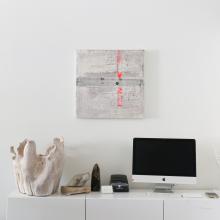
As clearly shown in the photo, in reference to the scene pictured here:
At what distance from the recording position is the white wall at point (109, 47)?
2979 mm

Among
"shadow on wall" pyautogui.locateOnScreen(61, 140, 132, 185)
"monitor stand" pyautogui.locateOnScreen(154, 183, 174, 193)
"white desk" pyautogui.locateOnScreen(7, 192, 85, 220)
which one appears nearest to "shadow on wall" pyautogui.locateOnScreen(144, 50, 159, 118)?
"shadow on wall" pyautogui.locateOnScreen(61, 140, 132, 185)

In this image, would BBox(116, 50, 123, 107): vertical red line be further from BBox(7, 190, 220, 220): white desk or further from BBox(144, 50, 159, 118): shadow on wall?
BBox(7, 190, 220, 220): white desk

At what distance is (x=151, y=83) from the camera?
299cm

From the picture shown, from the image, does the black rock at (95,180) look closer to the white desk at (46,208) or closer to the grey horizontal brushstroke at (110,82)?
the white desk at (46,208)

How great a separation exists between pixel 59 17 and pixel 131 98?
→ 89 cm

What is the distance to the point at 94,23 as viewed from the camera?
3.01 metres

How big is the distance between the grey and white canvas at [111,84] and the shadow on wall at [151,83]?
0.04 m

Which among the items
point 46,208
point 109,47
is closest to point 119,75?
point 109,47

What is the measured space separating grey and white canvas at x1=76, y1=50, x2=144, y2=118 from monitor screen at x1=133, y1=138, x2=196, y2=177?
0.27 meters

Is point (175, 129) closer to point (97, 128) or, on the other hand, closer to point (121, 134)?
point (121, 134)

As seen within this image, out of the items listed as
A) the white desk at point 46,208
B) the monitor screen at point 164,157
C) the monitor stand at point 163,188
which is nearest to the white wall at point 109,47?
the monitor screen at point 164,157

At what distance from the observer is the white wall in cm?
298

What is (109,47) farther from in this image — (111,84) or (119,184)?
(119,184)

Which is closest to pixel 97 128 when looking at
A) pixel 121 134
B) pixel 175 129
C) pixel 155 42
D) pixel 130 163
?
pixel 121 134
